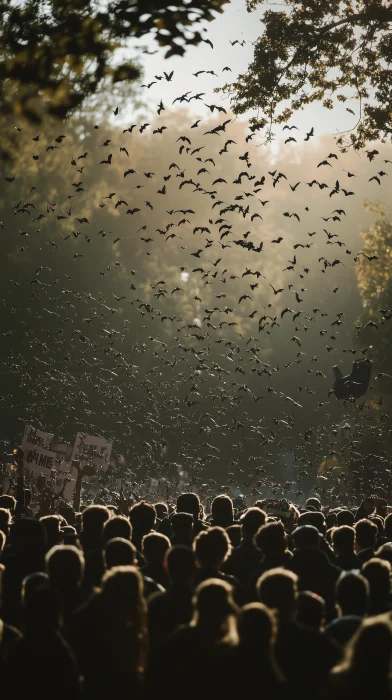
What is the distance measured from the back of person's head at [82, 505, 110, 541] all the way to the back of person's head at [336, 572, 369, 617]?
2233 millimetres

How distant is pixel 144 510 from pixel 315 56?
1028cm

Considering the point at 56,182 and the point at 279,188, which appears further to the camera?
the point at 279,188

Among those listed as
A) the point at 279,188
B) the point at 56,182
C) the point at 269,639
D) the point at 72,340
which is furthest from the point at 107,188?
the point at 269,639

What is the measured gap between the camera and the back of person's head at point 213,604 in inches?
138

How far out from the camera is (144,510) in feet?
22.9

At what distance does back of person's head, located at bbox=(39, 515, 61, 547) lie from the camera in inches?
270

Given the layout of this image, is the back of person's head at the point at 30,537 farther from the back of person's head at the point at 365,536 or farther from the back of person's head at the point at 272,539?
the back of person's head at the point at 365,536

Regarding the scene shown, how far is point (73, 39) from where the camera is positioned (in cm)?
749

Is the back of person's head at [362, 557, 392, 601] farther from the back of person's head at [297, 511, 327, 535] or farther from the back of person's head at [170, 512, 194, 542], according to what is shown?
the back of person's head at [297, 511, 327, 535]

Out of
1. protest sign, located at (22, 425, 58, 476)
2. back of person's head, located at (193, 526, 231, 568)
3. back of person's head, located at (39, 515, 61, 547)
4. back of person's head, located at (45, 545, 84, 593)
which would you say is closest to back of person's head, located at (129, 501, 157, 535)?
back of person's head, located at (39, 515, 61, 547)

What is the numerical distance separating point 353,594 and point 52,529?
10.4 feet

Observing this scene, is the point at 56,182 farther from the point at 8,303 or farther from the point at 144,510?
the point at 144,510

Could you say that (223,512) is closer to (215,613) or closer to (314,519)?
(314,519)

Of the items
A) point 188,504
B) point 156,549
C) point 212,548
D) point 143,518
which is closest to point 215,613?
point 212,548
